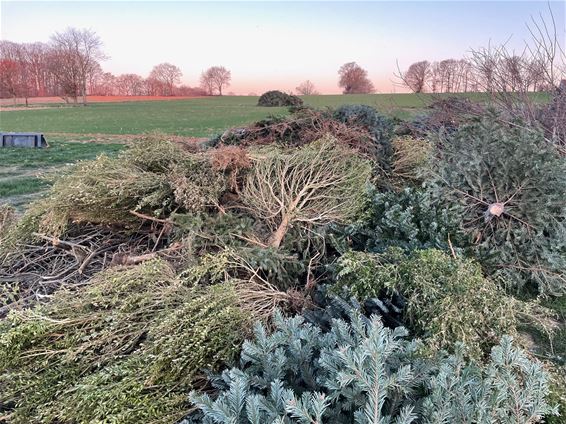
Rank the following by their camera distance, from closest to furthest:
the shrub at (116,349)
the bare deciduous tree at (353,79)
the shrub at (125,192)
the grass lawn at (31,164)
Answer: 1. the shrub at (116,349)
2. the shrub at (125,192)
3. the grass lawn at (31,164)
4. the bare deciduous tree at (353,79)

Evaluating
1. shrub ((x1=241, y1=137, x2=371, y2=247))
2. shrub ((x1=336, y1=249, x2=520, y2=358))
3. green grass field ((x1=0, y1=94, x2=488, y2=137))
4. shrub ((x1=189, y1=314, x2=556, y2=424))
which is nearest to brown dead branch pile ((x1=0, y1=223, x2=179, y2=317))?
shrub ((x1=241, y1=137, x2=371, y2=247))

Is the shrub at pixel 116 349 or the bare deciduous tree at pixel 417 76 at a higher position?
the bare deciduous tree at pixel 417 76

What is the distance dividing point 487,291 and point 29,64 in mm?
57386

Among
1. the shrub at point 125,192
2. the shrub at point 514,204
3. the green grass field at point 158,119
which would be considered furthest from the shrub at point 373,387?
the green grass field at point 158,119

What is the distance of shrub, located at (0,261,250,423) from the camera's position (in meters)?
1.58

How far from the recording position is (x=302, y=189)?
323cm

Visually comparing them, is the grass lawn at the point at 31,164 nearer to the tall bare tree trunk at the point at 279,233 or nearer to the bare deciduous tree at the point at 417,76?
the tall bare tree trunk at the point at 279,233

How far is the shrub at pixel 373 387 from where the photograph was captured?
123cm

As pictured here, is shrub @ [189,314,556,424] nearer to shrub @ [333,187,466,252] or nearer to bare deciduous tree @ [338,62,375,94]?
shrub @ [333,187,466,252]

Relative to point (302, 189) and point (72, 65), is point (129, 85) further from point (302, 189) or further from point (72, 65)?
point (302, 189)

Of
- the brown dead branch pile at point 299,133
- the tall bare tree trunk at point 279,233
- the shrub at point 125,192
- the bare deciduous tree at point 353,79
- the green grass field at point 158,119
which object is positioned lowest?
the tall bare tree trunk at point 279,233

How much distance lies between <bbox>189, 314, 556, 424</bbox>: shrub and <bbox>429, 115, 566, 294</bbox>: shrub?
174 centimetres

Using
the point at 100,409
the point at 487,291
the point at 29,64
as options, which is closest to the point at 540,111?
the point at 487,291

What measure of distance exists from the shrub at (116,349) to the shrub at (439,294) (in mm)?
735
